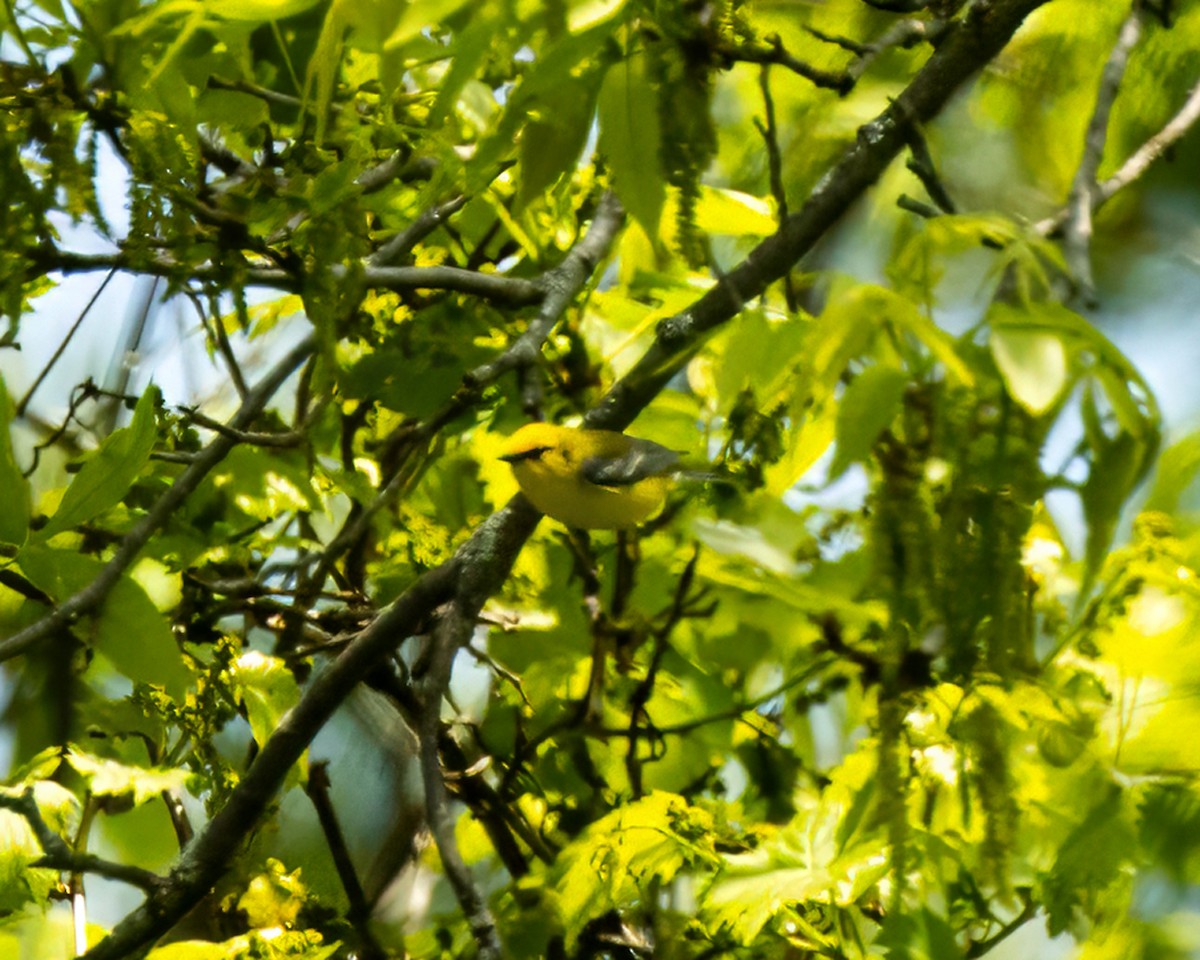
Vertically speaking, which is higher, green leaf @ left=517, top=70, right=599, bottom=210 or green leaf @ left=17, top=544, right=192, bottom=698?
green leaf @ left=517, top=70, right=599, bottom=210

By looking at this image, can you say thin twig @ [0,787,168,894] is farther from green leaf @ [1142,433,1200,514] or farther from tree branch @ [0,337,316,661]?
green leaf @ [1142,433,1200,514]

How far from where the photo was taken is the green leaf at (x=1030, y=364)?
2.01 feet

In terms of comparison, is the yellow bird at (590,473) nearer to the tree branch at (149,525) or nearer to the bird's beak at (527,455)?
the bird's beak at (527,455)

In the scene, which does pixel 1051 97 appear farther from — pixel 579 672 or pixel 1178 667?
pixel 579 672

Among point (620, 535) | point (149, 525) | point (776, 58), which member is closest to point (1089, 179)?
point (776, 58)

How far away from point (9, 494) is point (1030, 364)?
0.79 m

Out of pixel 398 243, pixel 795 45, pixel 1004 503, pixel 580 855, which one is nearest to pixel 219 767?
pixel 580 855

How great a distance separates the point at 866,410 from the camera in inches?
26.3

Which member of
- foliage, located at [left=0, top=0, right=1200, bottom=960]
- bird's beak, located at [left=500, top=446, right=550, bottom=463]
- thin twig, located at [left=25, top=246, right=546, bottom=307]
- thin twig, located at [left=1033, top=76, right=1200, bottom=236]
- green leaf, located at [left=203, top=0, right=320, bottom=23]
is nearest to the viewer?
foliage, located at [left=0, top=0, right=1200, bottom=960]

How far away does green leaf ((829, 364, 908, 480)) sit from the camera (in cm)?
66

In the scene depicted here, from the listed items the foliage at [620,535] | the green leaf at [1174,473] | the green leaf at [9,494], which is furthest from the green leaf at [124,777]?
the green leaf at [1174,473]

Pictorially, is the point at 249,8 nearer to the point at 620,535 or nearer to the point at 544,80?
the point at 544,80

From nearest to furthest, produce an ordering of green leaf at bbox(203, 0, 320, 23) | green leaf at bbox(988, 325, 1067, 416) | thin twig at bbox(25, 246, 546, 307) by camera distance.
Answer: green leaf at bbox(988, 325, 1067, 416)
green leaf at bbox(203, 0, 320, 23)
thin twig at bbox(25, 246, 546, 307)

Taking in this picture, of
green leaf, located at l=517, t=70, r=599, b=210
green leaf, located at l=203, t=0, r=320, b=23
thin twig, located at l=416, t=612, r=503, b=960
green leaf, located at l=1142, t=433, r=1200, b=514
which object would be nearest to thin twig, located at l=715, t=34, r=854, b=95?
green leaf, located at l=517, t=70, r=599, b=210
